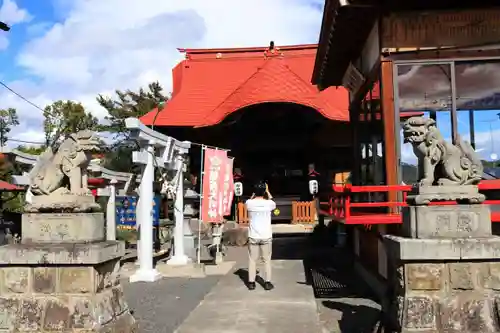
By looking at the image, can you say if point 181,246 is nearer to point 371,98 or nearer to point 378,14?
point 371,98

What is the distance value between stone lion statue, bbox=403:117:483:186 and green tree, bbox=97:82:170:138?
2790 centimetres

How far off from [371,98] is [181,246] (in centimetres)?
555

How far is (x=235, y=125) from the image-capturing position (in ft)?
65.4

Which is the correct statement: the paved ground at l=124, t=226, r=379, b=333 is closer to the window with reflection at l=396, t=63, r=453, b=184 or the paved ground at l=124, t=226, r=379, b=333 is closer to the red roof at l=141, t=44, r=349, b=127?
the window with reflection at l=396, t=63, r=453, b=184

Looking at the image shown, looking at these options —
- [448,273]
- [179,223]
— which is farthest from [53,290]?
[179,223]

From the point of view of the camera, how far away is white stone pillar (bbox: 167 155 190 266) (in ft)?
39.2

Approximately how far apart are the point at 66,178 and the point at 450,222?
12.6ft

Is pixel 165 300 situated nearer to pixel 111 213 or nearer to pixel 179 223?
pixel 179 223

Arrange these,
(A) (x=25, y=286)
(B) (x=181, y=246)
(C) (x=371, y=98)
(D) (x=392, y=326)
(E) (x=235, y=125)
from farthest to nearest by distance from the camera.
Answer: (E) (x=235, y=125) → (B) (x=181, y=246) → (C) (x=371, y=98) → (A) (x=25, y=286) → (D) (x=392, y=326)

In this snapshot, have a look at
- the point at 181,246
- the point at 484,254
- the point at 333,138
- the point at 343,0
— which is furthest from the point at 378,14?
the point at 333,138

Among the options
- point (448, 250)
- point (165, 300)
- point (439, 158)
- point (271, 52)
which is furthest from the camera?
point (271, 52)

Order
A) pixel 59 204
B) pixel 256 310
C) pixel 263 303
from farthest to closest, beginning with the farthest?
pixel 263 303, pixel 256 310, pixel 59 204

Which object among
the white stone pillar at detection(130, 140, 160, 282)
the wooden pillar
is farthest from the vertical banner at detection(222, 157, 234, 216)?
the wooden pillar

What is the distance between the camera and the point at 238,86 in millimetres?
22266
